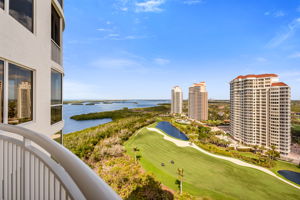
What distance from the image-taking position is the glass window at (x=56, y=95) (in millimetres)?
3800

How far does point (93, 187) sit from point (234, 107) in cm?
3313

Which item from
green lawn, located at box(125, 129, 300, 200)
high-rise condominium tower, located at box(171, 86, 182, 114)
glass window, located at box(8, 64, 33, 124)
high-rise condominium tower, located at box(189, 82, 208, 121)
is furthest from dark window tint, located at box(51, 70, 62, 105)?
high-rise condominium tower, located at box(171, 86, 182, 114)

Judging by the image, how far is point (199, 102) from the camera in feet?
148

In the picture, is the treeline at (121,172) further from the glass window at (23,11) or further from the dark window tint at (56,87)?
the glass window at (23,11)

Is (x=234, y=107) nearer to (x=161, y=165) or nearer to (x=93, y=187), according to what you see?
(x=161, y=165)

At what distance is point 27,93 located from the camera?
282 cm

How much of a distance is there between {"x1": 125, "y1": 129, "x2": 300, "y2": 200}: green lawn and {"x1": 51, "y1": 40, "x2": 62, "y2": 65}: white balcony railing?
1190cm

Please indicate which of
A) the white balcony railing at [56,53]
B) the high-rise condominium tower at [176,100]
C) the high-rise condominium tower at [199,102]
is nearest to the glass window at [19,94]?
the white balcony railing at [56,53]

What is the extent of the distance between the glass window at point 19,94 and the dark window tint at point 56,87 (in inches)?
36.8

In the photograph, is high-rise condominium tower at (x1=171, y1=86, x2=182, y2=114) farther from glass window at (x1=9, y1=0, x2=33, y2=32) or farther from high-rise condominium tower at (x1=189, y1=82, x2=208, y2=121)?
glass window at (x1=9, y1=0, x2=33, y2=32)

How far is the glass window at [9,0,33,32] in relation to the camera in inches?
94.3

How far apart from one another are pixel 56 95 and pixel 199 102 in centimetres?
4489

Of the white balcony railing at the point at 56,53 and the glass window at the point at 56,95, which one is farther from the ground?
the white balcony railing at the point at 56,53

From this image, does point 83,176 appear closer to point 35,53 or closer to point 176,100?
A: point 35,53
